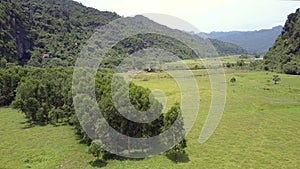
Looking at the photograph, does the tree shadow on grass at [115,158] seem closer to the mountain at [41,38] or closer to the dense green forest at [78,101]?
the dense green forest at [78,101]

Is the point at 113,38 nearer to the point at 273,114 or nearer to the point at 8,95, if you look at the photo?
the point at 8,95

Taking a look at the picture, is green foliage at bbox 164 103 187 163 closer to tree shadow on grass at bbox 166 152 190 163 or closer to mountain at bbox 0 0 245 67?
tree shadow on grass at bbox 166 152 190 163

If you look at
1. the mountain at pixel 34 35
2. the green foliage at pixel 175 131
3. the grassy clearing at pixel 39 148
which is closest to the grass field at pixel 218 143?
the grassy clearing at pixel 39 148

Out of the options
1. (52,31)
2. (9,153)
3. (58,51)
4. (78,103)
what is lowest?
(9,153)

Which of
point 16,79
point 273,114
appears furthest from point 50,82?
point 273,114

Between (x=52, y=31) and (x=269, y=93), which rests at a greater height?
(x=52, y=31)

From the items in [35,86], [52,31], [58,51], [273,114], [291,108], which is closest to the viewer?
[35,86]
